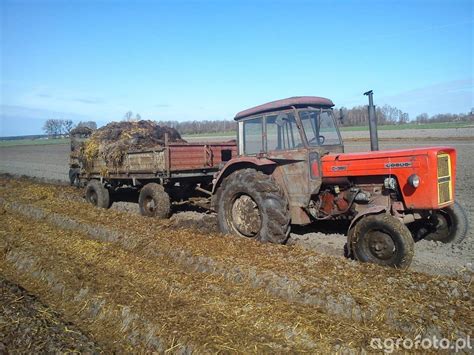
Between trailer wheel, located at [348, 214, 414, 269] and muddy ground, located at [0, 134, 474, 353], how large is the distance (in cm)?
22

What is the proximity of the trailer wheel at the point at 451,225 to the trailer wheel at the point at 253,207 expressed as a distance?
243 cm

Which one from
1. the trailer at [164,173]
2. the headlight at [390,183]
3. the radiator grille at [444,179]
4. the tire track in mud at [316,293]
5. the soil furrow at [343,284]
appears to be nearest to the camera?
the tire track in mud at [316,293]

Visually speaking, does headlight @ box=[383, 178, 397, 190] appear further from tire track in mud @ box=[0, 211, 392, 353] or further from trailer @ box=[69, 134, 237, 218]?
trailer @ box=[69, 134, 237, 218]

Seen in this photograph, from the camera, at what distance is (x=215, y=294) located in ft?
14.4

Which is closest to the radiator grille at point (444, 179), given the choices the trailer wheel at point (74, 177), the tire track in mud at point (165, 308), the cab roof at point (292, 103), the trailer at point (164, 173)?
the cab roof at point (292, 103)

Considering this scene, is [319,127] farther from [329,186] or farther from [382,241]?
[382,241]

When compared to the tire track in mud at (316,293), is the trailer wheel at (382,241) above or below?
above

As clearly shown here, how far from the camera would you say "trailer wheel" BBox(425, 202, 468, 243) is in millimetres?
6137

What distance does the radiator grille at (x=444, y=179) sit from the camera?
5461 millimetres

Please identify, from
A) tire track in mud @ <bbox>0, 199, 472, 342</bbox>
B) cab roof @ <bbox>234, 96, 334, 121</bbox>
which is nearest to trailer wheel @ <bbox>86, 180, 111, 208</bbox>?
tire track in mud @ <bbox>0, 199, 472, 342</bbox>

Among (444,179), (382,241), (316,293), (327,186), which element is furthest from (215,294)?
(444,179)

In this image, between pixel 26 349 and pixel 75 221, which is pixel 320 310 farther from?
pixel 75 221

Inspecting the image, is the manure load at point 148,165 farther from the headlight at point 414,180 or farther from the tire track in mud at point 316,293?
the headlight at point 414,180

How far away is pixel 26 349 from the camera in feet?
11.6
